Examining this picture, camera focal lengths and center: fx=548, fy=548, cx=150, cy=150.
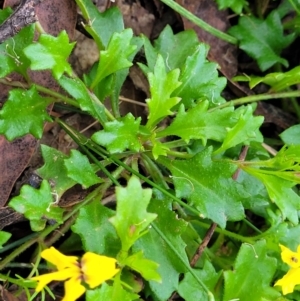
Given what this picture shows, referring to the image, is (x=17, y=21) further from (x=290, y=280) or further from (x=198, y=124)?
(x=290, y=280)

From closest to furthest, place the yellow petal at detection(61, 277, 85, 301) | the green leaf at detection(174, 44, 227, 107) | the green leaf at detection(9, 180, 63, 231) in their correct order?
the yellow petal at detection(61, 277, 85, 301) → the green leaf at detection(9, 180, 63, 231) → the green leaf at detection(174, 44, 227, 107)

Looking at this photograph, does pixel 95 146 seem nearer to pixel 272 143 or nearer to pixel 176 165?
pixel 176 165

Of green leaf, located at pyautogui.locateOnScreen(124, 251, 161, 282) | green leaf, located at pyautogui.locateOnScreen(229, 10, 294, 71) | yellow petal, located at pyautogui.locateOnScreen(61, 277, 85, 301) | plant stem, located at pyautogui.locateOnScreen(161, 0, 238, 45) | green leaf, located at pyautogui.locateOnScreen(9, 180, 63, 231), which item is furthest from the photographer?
green leaf, located at pyautogui.locateOnScreen(229, 10, 294, 71)

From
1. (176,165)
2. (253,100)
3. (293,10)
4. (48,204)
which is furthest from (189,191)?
(293,10)

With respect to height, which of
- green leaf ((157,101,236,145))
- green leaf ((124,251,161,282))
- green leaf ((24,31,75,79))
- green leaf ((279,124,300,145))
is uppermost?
green leaf ((24,31,75,79))

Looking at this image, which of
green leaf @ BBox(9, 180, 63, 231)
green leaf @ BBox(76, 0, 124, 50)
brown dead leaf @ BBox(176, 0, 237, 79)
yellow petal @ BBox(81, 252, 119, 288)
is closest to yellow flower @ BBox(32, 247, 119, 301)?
yellow petal @ BBox(81, 252, 119, 288)

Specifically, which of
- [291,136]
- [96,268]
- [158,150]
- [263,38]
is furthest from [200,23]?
[96,268]

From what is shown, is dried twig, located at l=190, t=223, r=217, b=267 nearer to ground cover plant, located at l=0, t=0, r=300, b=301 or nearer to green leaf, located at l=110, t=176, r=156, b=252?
ground cover plant, located at l=0, t=0, r=300, b=301
